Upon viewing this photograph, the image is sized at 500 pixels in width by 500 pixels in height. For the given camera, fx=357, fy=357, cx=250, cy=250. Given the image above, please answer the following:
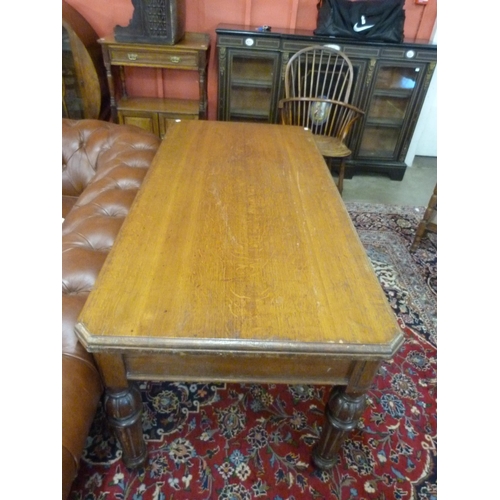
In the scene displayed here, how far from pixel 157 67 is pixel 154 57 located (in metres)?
0.28

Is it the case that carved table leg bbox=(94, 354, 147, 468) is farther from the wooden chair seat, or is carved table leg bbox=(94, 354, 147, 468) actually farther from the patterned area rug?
the wooden chair seat

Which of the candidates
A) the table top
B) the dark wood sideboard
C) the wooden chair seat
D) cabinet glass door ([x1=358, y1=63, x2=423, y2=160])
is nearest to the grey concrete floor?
the dark wood sideboard

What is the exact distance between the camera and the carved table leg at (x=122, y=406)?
792 millimetres

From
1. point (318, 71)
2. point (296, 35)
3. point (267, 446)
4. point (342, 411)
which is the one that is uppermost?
point (296, 35)

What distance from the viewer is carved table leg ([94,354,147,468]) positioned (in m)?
0.79

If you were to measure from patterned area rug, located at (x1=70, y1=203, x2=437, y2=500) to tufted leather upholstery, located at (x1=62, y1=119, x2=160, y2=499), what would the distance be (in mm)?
360

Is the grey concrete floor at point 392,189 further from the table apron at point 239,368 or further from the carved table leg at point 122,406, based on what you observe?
the carved table leg at point 122,406

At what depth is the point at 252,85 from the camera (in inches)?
107

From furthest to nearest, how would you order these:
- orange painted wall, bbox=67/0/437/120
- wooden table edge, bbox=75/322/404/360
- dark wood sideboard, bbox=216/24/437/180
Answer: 1. orange painted wall, bbox=67/0/437/120
2. dark wood sideboard, bbox=216/24/437/180
3. wooden table edge, bbox=75/322/404/360

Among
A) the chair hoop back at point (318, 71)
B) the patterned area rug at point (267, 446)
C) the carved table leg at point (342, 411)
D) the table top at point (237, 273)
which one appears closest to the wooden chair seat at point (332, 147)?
the chair hoop back at point (318, 71)

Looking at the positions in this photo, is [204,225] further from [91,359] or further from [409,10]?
[409,10]

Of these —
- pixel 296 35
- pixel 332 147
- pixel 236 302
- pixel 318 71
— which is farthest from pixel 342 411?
pixel 296 35

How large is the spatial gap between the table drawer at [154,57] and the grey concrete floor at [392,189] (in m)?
1.50

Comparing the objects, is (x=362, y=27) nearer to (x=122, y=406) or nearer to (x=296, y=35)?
(x=296, y=35)
